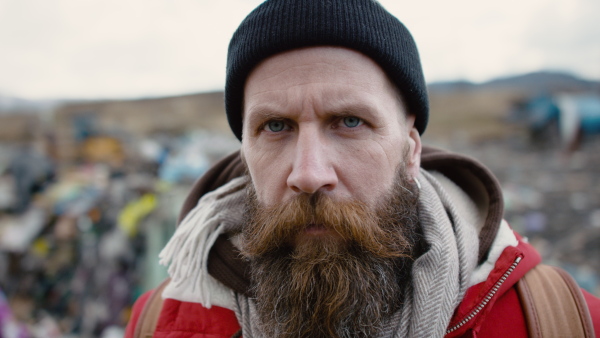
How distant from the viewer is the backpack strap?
136cm

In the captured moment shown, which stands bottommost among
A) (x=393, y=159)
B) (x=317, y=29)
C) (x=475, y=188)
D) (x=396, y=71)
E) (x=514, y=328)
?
(x=514, y=328)

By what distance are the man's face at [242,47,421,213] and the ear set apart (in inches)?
4.0

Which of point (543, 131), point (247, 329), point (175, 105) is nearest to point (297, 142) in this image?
point (247, 329)

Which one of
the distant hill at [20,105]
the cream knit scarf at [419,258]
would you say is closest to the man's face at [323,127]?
the cream knit scarf at [419,258]

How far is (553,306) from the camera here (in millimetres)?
1418

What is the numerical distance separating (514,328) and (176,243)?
1376 mm

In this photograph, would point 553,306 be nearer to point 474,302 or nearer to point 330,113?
point 474,302

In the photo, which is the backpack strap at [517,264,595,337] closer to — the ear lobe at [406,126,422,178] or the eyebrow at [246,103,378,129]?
the ear lobe at [406,126,422,178]

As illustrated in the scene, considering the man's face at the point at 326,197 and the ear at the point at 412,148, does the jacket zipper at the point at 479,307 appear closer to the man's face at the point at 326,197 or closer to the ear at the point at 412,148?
the man's face at the point at 326,197

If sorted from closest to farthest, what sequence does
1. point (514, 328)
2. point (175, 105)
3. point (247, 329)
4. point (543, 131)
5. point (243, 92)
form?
point (514, 328)
point (247, 329)
point (243, 92)
point (543, 131)
point (175, 105)

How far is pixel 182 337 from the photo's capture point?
5.29 ft

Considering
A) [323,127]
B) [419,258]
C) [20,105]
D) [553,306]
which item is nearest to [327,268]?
[419,258]

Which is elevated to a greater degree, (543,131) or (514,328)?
(514,328)

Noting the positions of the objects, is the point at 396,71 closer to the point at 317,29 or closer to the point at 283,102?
the point at 317,29
